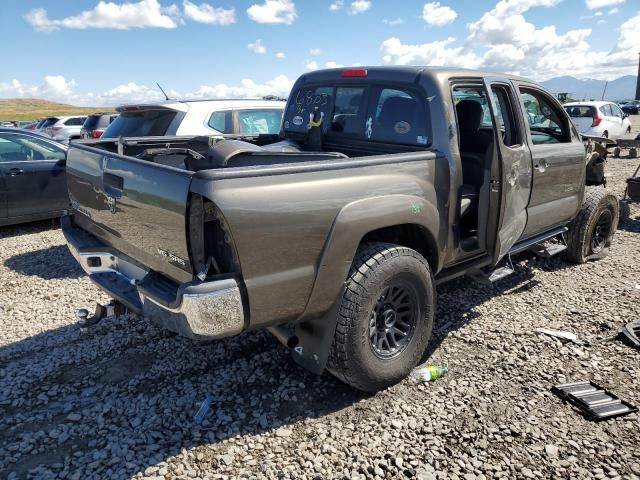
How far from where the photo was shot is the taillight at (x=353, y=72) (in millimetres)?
4109

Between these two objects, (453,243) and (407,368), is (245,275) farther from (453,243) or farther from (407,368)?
(453,243)

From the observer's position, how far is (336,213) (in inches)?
110

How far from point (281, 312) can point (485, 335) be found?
2125mm

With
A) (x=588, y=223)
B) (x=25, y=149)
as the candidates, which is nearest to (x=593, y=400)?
(x=588, y=223)

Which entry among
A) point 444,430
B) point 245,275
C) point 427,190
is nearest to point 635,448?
point 444,430

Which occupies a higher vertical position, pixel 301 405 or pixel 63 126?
pixel 63 126

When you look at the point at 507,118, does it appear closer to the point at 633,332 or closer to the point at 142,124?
the point at 633,332

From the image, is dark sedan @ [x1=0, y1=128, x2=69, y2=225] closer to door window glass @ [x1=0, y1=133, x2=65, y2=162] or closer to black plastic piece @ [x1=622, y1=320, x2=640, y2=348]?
door window glass @ [x1=0, y1=133, x2=65, y2=162]

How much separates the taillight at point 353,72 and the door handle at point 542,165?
5.56ft

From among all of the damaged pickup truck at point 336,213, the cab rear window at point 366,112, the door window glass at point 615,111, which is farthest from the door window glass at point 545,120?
the door window glass at point 615,111

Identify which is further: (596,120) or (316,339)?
(596,120)

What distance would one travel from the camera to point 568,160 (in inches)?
191

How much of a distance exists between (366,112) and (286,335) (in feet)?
6.54

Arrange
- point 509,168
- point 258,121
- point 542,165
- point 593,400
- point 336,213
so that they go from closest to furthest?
point 336,213 → point 593,400 → point 509,168 → point 542,165 → point 258,121
